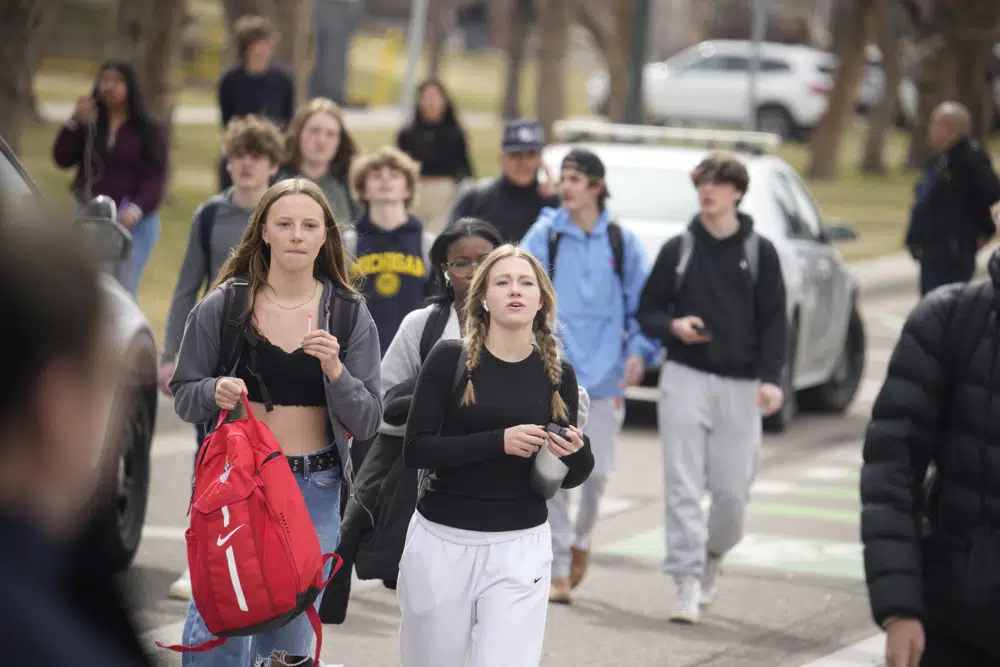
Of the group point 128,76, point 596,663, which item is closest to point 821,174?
point 128,76

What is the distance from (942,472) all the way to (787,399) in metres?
8.68

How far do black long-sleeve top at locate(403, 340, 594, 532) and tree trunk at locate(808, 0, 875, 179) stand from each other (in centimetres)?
3074

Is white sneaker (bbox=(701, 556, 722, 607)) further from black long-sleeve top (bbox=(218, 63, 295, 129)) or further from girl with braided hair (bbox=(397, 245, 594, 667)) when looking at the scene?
black long-sleeve top (bbox=(218, 63, 295, 129))

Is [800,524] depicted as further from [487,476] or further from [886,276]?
[886,276]

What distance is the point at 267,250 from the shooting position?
5535 mm

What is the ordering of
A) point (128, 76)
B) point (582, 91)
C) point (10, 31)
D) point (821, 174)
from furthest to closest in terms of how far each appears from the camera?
point (582, 91)
point (821, 174)
point (10, 31)
point (128, 76)

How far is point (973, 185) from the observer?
12711 mm

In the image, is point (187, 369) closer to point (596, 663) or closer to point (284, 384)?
point (284, 384)

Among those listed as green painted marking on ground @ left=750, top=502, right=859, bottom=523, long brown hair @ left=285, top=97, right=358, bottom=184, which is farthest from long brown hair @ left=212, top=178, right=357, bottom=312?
green painted marking on ground @ left=750, top=502, right=859, bottom=523

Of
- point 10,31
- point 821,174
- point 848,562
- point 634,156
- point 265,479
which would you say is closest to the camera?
point 265,479

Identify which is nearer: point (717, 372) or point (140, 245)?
point (717, 372)

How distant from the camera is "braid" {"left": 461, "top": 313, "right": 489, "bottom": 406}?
16.9ft

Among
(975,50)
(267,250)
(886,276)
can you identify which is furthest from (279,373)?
(975,50)

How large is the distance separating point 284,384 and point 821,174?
109 feet
